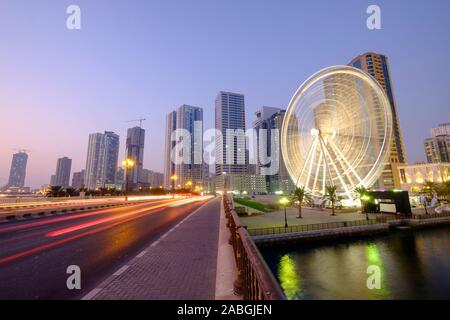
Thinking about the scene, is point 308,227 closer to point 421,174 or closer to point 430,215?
point 430,215

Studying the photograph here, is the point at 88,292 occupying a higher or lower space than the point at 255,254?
lower

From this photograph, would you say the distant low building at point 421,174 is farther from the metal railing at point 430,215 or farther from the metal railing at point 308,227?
the metal railing at point 308,227

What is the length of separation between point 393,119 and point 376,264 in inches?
5089

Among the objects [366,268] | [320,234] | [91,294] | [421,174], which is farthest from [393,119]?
[91,294]

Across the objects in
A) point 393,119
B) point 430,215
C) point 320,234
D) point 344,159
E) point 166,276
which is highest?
point 393,119

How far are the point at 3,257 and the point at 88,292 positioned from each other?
16.8 feet

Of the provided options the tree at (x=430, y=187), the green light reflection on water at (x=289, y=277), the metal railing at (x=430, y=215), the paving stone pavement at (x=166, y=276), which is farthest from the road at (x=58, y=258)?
the tree at (x=430, y=187)

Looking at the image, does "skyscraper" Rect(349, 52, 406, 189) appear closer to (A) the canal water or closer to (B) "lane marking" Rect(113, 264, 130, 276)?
(A) the canal water

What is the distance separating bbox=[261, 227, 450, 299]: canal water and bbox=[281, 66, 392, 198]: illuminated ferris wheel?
55.3 ft

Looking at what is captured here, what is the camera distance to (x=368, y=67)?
152m

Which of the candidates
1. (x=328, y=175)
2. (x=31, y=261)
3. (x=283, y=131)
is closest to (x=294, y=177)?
(x=328, y=175)

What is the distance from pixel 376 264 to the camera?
1045 inches

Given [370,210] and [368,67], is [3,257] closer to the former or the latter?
[370,210]

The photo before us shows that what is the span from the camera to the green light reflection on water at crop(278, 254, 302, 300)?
65.1 ft
